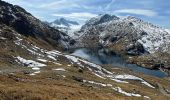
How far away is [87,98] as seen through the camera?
5988 cm

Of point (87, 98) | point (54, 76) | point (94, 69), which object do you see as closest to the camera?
point (87, 98)

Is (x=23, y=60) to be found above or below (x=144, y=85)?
above

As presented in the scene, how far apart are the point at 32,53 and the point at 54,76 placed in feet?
267

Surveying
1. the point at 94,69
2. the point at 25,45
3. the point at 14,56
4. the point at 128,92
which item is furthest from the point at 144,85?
the point at 25,45

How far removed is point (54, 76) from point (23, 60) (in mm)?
46413

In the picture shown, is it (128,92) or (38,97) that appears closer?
(38,97)

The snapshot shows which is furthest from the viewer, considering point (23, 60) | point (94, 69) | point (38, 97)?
point (94, 69)

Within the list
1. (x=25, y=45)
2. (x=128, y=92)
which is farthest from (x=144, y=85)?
(x=25, y=45)

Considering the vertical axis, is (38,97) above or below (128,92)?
above

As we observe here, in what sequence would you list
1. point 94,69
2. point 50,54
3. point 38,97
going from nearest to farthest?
1. point 38,97
2. point 94,69
3. point 50,54

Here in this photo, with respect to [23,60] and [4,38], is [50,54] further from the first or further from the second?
[23,60]

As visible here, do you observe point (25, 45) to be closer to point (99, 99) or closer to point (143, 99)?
point (143, 99)

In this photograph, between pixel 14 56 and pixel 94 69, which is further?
pixel 94 69

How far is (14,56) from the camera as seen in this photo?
14750cm
